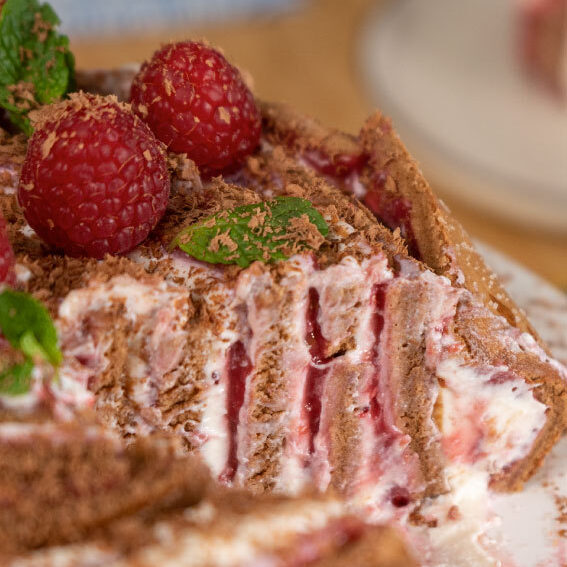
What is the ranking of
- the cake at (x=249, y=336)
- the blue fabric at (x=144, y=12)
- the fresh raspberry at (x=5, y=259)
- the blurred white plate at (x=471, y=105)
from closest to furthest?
the cake at (x=249, y=336) → the fresh raspberry at (x=5, y=259) → the blurred white plate at (x=471, y=105) → the blue fabric at (x=144, y=12)

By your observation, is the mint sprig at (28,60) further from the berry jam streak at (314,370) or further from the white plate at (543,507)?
the white plate at (543,507)

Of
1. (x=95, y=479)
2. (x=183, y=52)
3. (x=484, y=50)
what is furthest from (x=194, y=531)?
(x=484, y=50)

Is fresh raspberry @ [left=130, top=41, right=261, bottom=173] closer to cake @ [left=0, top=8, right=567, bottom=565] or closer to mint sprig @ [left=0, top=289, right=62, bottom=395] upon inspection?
cake @ [left=0, top=8, right=567, bottom=565]

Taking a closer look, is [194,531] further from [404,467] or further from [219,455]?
[404,467]

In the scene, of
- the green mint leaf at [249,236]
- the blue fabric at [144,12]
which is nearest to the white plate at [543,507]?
the green mint leaf at [249,236]

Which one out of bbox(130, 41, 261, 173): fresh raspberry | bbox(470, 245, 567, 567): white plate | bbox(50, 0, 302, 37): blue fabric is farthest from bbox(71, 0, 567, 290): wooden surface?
bbox(130, 41, 261, 173): fresh raspberry

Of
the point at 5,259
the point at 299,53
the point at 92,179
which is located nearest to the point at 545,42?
the point at 299,53
